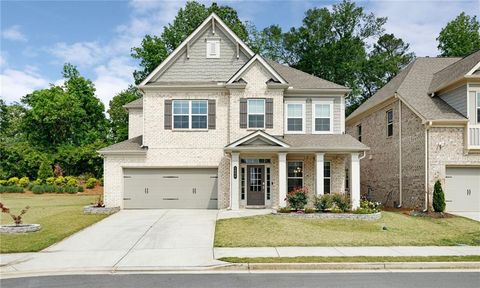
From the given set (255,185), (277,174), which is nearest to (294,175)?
(277,174)

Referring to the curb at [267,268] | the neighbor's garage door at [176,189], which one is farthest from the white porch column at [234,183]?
the curb at [267,268]

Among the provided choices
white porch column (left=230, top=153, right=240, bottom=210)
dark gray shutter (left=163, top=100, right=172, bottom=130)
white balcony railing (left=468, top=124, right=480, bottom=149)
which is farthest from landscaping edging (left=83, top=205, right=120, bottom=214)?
white balcony railing (left=468, top=124, right=480, bottom=149)

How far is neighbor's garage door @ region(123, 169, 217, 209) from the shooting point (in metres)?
21.9

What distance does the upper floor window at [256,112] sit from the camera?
851 inches

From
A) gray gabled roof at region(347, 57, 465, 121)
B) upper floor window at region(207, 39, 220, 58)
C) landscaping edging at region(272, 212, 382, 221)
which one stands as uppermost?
upper floor window at region(207, 39, 220, 58)

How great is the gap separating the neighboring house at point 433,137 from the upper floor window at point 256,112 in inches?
303

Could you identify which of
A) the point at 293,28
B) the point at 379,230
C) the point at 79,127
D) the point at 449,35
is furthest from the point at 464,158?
the point at 79,127

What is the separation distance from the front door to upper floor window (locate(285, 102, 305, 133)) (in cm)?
268

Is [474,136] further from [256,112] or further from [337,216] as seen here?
[256,112]

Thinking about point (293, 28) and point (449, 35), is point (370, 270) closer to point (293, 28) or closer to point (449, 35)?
point (449, 35)

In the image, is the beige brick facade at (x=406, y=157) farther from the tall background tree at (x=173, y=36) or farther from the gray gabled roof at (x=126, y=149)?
the tall background tree at (x=173, y=36)

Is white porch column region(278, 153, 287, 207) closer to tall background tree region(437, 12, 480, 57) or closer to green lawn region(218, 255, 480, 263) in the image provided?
green lawn region(218, 255, 480, 263)

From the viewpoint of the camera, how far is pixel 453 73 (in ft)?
71.1

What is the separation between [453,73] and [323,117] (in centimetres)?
705
